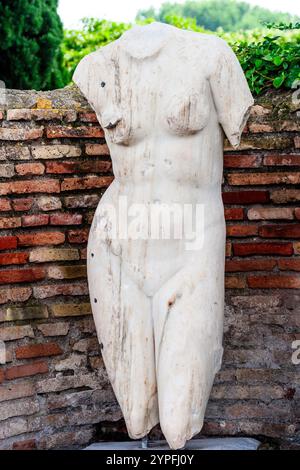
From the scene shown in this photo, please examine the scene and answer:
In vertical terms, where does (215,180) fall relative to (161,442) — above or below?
above

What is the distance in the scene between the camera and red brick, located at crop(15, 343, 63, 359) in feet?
14.5

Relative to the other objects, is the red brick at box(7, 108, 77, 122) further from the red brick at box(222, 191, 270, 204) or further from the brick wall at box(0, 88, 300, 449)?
the red brick at box(222, 191, 270, 204)

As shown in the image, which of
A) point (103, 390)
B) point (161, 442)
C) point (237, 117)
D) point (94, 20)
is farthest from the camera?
point (94, 20)

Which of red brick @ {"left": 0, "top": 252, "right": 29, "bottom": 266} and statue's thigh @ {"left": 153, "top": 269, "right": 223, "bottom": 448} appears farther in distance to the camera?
red brick @ {"left": 0, "top": 252, "right": 29, "bottom": 266}

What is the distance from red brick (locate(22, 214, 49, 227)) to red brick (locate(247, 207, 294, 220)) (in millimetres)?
1079

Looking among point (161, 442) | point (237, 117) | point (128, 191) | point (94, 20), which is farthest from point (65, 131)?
point (94, 20)

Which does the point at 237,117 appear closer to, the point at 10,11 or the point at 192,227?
the point at 192,227

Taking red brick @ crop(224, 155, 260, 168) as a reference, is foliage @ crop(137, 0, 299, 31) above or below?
above

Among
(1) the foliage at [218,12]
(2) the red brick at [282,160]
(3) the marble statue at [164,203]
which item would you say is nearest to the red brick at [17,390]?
(3) the marble statue at [164,203]

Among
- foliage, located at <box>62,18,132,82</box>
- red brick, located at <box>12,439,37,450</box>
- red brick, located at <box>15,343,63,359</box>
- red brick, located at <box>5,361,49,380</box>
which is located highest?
foliage, located at <box>62,18,132,82</box>

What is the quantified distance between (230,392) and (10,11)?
4.80 metres

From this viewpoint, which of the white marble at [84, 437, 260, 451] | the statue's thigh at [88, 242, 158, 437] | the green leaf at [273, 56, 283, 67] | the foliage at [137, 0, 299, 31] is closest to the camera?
the statue's thigh at [88, 242, 158, 437]

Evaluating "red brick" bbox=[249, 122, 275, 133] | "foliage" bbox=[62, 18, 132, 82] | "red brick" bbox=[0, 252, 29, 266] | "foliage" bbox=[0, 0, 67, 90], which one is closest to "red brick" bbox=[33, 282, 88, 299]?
"red brick" bbox=[0, 252, 29, 266]

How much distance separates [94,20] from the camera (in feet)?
37.2
